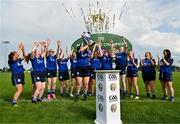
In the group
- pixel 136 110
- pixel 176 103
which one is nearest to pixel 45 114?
pixel 136 110

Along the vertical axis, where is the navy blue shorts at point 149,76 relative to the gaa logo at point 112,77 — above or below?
below

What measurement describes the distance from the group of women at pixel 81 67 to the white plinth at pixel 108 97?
2.55 metres

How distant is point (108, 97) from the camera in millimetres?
8594

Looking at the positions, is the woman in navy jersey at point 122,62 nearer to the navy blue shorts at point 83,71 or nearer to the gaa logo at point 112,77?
the navy blue shorts at point 83,71

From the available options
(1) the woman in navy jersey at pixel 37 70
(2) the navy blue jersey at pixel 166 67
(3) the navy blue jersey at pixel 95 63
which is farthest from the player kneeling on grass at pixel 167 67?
(1) the woman in navy jersey at pixel 37 70

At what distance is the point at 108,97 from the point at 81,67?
9.90 feet

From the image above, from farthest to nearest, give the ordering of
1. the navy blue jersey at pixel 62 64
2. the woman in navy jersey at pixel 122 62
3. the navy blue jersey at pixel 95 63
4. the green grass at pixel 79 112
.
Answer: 1. the navy blue jersey at pixel 62 64
2. the navy blue jersey at pixel 95 63
3. the woman in navy jersey at pixel 122 62
4. the green grass at pixel 79 112

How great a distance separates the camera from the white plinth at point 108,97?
28.1ft

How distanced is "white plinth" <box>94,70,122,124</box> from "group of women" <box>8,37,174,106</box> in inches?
100

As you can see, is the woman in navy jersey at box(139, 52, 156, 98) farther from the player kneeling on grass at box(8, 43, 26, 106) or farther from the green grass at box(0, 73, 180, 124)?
the player kneeling on grass at box(8, 43, 26, 106)

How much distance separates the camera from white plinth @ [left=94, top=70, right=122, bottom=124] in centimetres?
856

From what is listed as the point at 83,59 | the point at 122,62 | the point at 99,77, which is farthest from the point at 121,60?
the point at 99,77

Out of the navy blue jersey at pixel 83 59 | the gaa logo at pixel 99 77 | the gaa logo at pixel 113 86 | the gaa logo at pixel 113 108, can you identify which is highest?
the navy blue jersey at pixel 83 59

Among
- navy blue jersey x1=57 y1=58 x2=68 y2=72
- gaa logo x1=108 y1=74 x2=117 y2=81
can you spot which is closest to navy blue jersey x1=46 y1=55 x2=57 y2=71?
navy blue jersey x1=57 y1=58 x2=68 y2=72
